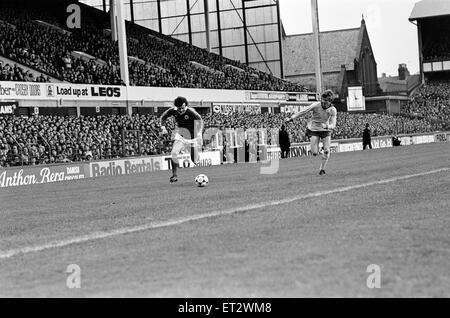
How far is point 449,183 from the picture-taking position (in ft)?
49.1

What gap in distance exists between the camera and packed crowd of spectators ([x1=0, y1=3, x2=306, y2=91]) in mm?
41812

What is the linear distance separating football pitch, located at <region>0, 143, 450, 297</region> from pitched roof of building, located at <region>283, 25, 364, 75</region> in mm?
89569

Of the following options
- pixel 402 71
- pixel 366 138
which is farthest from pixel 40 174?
pixel 402 71

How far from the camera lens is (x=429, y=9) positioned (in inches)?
3949

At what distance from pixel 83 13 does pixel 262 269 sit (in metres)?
56.0

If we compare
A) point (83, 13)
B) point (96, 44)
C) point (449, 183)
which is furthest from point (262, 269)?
point (83, 13)

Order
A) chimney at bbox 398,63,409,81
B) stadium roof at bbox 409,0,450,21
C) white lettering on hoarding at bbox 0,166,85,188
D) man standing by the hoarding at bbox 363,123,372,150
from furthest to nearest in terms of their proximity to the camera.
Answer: chimney at bbox 398,63,409,81 → stadium roof at bbox 409,0,450,21 → man standing by the hoarding at bbox 363,123,372,150 → white lettering on hoarding at bbox 0,166,85,188

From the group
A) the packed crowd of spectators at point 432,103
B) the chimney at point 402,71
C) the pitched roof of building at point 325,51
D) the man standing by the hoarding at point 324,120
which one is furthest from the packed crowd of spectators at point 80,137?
the chimney at point 402,71

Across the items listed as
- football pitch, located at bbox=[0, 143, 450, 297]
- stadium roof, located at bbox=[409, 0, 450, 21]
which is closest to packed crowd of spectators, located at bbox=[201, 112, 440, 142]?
stadium roof, located at bbox=[409, 0, 450, 21]

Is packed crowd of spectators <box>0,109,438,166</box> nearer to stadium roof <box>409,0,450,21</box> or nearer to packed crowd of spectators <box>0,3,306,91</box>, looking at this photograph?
packed crowd of spectators <box>0,3,306,91</box>

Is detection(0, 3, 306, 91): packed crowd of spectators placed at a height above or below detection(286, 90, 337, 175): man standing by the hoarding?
above

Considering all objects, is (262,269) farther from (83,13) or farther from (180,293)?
(83,13)

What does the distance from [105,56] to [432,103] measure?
5306 cm

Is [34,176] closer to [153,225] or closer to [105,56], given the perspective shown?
[105,56]
